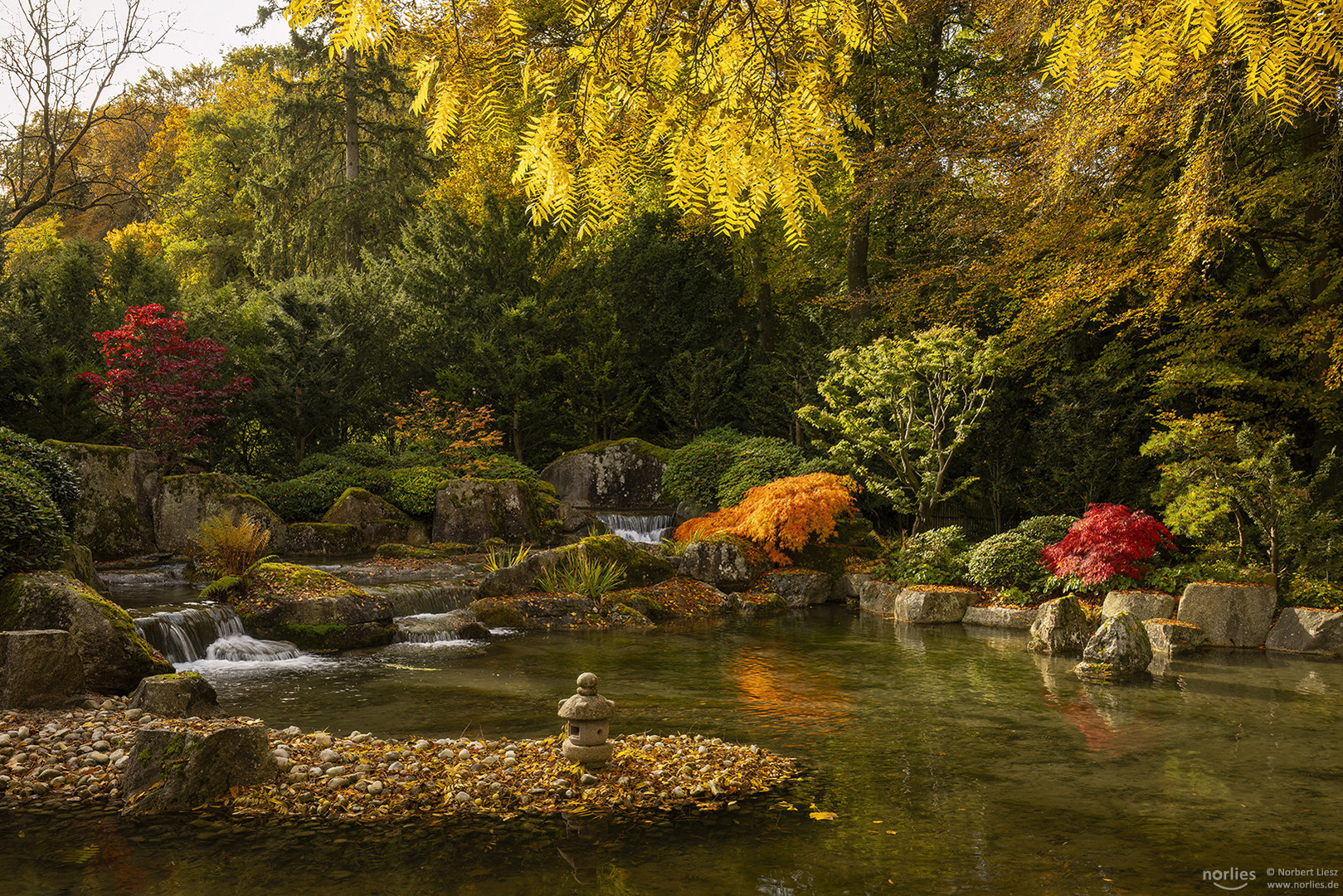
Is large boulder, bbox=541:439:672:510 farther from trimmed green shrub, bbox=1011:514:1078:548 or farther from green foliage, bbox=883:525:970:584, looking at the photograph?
trimmed green shrub, bbox=1011:514:1078:548

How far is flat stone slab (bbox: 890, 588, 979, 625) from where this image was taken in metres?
12.4

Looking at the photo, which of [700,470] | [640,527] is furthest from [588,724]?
[700,470]

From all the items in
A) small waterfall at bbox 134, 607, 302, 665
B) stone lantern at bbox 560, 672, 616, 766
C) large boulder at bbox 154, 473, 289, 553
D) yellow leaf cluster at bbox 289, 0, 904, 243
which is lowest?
small waterfall at bbox 134, 607, 302, 665

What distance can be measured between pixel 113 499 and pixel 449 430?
6.84 meters

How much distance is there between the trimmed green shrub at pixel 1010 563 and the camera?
12.5 meters

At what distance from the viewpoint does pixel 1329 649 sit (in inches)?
389

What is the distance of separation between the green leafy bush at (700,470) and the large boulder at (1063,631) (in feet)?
26.7

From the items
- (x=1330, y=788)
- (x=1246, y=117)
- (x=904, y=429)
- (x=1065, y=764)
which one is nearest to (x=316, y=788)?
(x=1065, y=764)

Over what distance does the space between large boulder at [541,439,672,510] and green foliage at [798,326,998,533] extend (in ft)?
16.7

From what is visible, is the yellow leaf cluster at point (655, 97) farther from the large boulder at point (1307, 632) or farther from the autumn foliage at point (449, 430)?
the autumn foliage at point (449, 430)

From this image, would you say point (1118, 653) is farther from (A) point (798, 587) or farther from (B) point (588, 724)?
(B) point (588, 724)

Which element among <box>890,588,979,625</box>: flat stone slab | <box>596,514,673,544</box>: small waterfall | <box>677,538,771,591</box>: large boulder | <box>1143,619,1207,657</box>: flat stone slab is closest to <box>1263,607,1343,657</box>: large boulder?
<box>1143,619,1207,657</box>: flat stone slab

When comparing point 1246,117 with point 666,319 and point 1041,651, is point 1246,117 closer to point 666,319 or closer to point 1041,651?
point 1041,651

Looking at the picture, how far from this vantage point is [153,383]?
1479 cm
